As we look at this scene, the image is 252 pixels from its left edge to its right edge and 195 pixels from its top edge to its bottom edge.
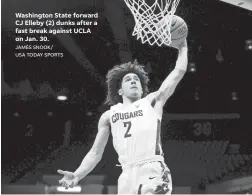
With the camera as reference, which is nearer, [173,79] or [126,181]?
[126,181]

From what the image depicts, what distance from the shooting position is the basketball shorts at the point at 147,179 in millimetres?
4633

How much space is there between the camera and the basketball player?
15.4 feet

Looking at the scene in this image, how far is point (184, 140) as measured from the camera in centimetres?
529

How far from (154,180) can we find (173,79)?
1.02 m

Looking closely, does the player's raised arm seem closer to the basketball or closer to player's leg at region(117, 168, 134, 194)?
player's leg at region(117, 168, 134, 194)

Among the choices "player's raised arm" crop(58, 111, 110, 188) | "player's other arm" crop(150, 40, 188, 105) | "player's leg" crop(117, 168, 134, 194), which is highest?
"player's other arm" crop(150, 40, 188, 105)

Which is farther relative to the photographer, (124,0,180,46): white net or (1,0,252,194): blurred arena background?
(1,0,252,194): blurred arena background

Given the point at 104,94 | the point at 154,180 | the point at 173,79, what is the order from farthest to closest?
the point at 104,94 < the point at 173,79 < the point at 154,180

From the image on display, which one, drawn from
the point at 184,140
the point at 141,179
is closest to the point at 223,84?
the point at 184,140

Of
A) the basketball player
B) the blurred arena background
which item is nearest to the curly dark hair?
the basketball player

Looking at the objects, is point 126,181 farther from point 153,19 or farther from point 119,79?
point 153,19

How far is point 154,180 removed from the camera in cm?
465

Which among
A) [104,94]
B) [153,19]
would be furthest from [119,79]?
[153,19]

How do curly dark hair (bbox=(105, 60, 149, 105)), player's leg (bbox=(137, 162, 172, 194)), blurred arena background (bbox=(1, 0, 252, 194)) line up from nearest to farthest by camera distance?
player's leg (bbox=(137, 162, 172, 194)) < curly dark hair (bbox=(105, 60, 149, 105)) < blurred arena background (bbox=(1, 0, 252, 194))
